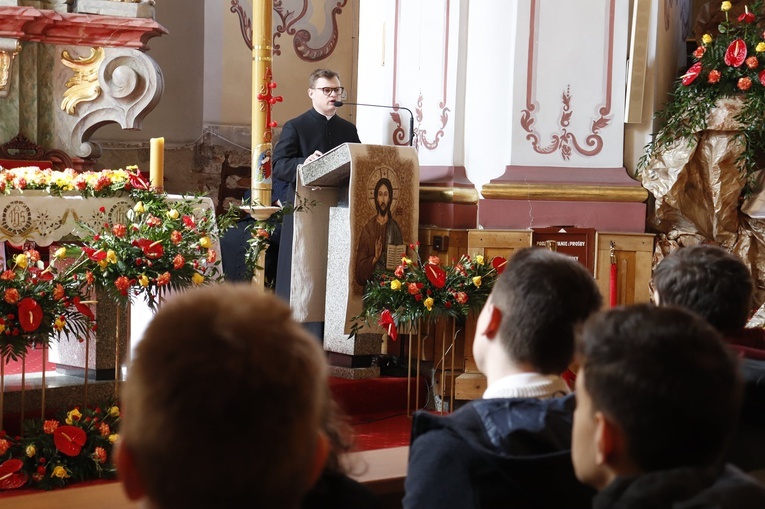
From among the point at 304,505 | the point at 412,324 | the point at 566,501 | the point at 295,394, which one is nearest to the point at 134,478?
the point at 295,394

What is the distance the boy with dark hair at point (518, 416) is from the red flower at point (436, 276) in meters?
3.13

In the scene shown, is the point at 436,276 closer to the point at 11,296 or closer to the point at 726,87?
the point at 11,296

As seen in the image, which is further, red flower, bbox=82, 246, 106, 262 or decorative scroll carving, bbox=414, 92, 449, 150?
decorative scroll carving, bbox=414, 92, 449, 150

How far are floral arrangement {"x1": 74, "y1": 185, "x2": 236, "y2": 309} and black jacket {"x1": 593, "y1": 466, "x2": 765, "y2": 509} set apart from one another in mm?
3372

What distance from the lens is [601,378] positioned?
131 centimetres

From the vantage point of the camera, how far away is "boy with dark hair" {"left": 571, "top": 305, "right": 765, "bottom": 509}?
123cm

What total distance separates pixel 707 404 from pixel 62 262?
14.2 feet

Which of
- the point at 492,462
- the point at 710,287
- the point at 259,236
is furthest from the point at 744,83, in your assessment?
the point at 492,462

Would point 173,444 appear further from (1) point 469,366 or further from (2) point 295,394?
(1) point 469,366

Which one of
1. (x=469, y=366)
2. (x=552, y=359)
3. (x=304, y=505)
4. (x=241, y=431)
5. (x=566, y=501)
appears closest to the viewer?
(x=241, y=431)

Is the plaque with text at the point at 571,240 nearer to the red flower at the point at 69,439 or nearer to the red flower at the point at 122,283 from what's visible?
the red flower at the point at 122,283

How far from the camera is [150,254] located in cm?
437

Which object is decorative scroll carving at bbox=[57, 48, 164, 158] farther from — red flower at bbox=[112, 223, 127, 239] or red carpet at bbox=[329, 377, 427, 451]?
red flower at bbox=[112, 223, 127, 239]

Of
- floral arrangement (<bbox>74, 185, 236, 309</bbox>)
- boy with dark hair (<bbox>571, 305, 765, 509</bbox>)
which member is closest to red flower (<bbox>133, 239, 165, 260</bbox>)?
floral arrangement (<bbox>74, 185, 236, 309</bbox>)
